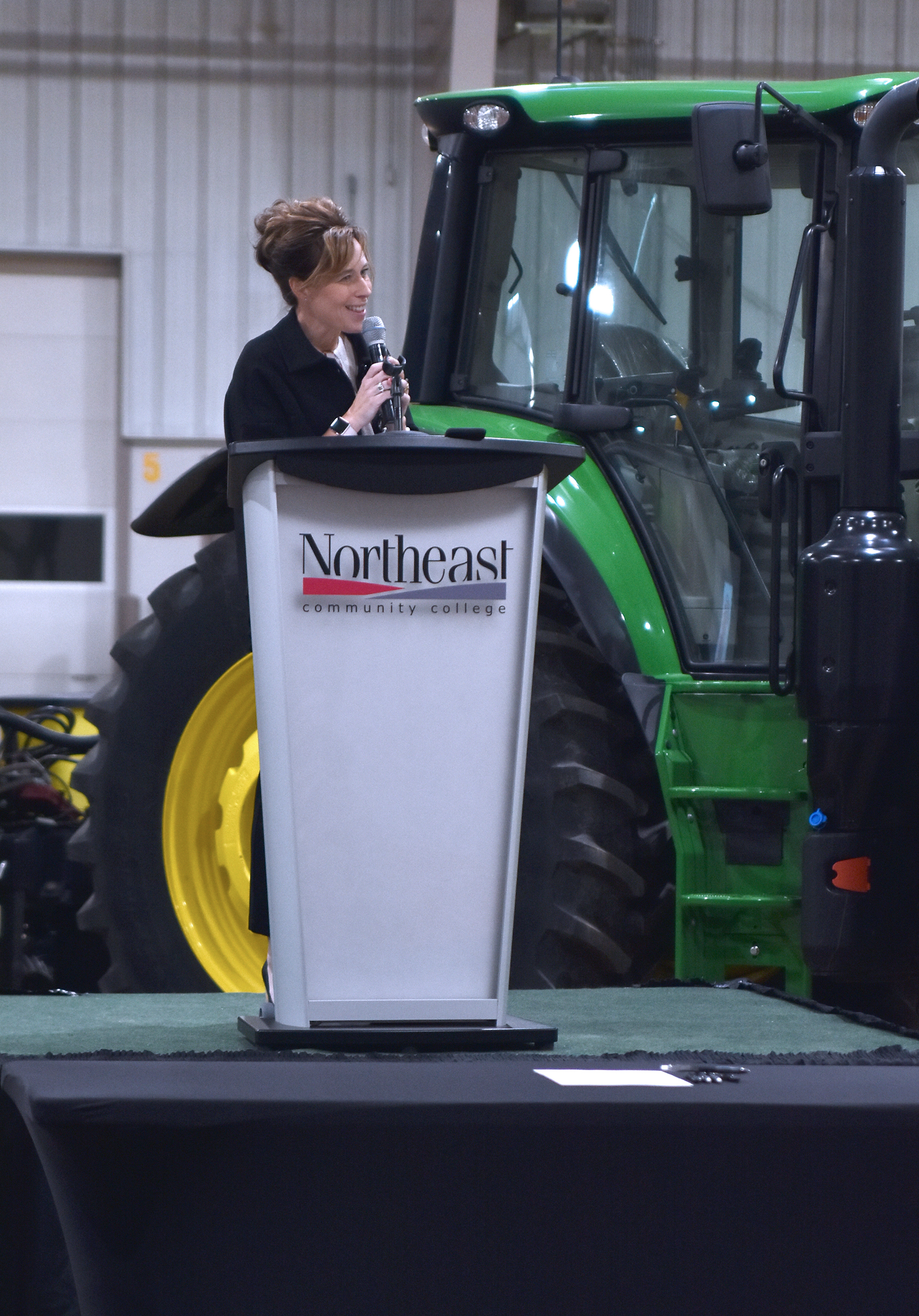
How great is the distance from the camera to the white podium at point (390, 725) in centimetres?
213

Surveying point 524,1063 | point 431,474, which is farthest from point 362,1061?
point 431,474

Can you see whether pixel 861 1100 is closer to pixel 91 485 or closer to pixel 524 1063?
pixel 524 1063

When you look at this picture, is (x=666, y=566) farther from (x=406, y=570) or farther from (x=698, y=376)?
(x=406, y=570)

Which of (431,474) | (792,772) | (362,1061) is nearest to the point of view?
(362,1061)

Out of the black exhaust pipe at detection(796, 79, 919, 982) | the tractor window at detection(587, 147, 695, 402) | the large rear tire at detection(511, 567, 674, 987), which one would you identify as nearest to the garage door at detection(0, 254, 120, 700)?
the tractor window at detection(587, 147, 695, 402)

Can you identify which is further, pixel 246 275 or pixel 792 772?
Result: pixel 246 275

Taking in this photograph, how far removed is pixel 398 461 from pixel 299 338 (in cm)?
51

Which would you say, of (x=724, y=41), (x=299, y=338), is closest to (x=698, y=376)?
(x=299, y=338)

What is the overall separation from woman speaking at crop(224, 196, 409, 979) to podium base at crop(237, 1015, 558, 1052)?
36 cm

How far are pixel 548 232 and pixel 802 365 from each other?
69 cm

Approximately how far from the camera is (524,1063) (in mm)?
1984

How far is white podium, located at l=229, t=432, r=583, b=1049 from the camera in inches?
84.0

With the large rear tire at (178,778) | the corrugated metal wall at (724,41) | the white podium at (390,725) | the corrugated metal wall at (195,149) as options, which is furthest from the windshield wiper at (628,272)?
the corrugated metal wall at (724,41)

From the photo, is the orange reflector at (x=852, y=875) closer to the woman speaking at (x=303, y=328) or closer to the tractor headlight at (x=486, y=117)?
the woman speaking at (x=303, y=328)
